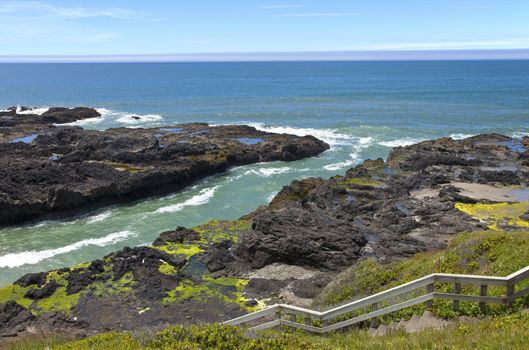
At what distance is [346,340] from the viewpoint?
36.4 feet

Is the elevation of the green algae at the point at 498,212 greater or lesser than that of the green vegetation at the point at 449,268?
lesser

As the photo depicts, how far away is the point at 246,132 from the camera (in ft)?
227

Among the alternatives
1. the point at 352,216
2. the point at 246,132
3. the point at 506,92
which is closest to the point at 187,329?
the point at 352,216

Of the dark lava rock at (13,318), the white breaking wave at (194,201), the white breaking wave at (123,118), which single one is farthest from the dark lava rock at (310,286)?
the white breaking wave at (123,118)

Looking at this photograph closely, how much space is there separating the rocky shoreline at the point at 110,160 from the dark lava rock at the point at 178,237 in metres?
14.1

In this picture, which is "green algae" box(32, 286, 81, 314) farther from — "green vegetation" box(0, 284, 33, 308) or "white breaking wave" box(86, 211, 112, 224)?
"white breaking wave" box(86, 211, 112, 224)

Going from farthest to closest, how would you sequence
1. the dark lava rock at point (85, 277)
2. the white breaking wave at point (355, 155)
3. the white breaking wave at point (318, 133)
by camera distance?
the white breaking wave at point (318, 133) < the white breaking wave at point (355, 155) < the dark lava rock at point (85, 277)

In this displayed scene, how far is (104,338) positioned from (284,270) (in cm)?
1524

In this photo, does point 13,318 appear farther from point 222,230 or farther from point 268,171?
point 268,171

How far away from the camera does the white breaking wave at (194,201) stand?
42.7m

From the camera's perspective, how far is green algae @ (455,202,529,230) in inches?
1244

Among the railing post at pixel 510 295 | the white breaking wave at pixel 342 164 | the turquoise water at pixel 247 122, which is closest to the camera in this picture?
the railing post at pixel 510 295

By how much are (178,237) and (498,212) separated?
22.7m

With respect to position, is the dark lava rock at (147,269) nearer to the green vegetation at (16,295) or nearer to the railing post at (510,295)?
the green vegetation at (16,295)
